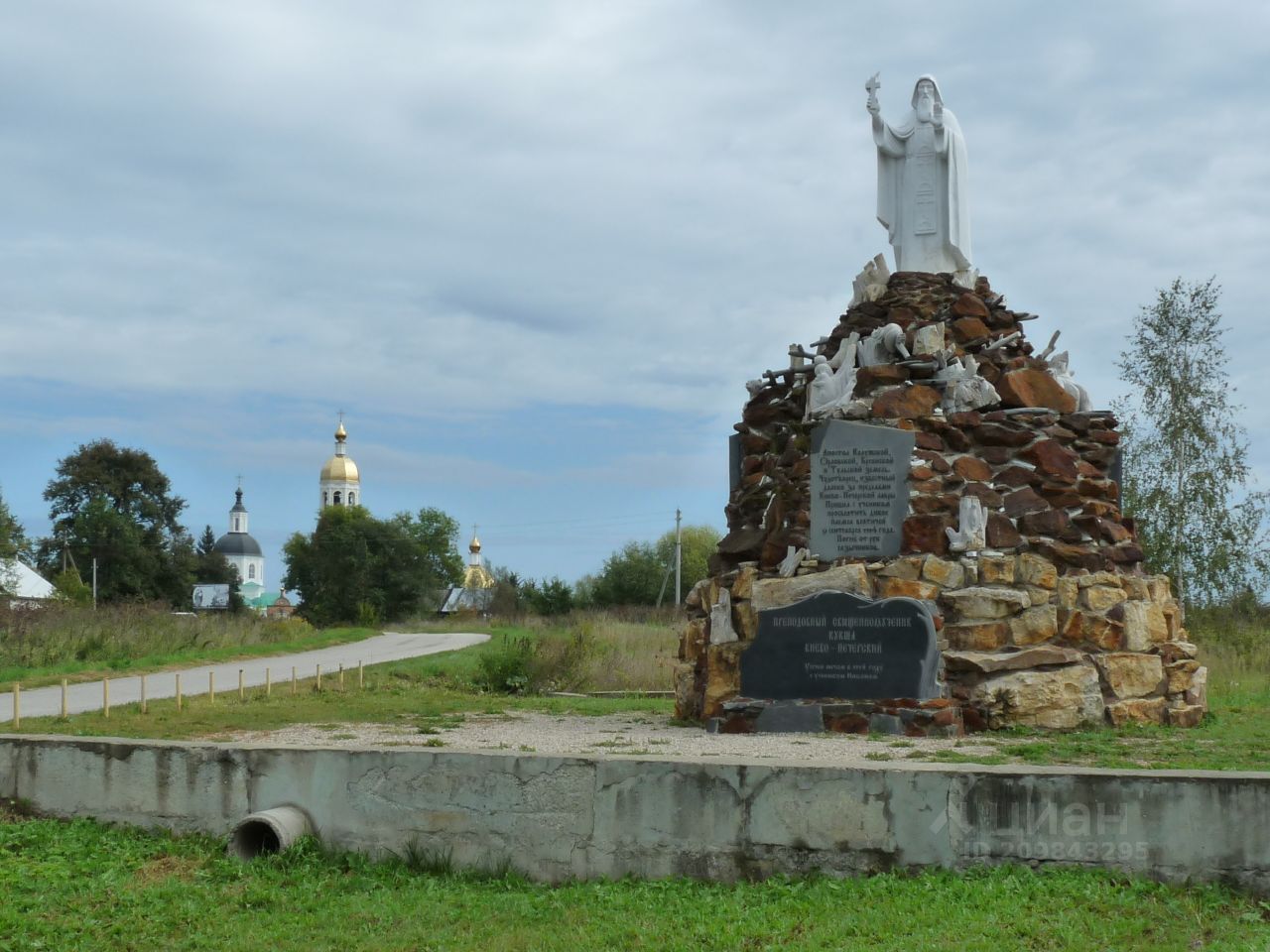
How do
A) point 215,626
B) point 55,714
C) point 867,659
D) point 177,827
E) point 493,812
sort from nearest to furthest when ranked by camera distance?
point 493,812 < point 177,827 < point 867,659 < point 55,714 < point 215,626

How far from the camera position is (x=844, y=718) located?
10609 mm

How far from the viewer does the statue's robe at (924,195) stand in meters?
13.6

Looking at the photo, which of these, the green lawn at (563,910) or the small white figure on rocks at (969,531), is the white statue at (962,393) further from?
the green lawn at (563,910)

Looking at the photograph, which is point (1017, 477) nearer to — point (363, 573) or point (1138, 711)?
point (1138, 711)

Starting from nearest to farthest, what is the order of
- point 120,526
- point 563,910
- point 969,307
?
point 563,910, point 969,307, point 120,526

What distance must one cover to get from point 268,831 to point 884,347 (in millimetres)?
7292

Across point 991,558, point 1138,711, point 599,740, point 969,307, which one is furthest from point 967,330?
point 599,740

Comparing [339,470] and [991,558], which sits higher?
[339,470]

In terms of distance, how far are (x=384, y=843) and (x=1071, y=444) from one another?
786 centimetres

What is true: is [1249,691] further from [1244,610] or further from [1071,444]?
[1244,610]

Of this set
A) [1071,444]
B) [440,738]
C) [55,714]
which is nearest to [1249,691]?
[1071,444]

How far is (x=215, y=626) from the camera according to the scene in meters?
30.3

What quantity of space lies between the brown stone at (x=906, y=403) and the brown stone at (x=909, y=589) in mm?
1552

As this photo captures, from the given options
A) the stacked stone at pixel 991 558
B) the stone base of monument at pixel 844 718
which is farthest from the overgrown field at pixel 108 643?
A: the stone base of monument at pixel 844 718
